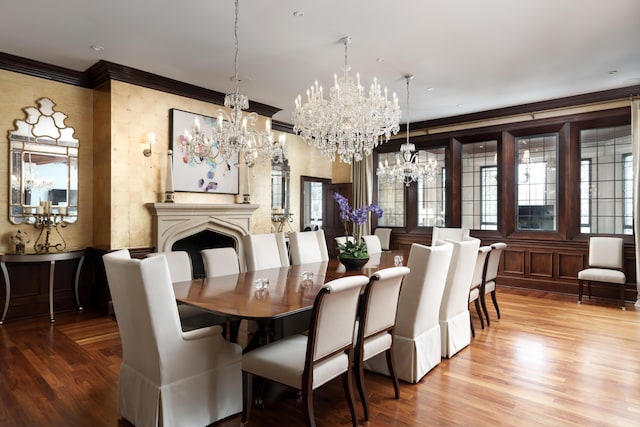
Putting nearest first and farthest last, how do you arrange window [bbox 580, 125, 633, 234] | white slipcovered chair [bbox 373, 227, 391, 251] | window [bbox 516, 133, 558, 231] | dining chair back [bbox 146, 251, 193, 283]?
dining chair back [bbox 146, 251, 193, 283] < window [bbox 580, 125, 633, 234] < window [bbox 516, 133, 558, 231] < white slipcovered chair [bbox 373, 227, 391, 251]

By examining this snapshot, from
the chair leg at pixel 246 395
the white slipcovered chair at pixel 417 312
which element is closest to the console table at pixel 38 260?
the chair leg at pixel 246 395

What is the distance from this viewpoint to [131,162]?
478cm

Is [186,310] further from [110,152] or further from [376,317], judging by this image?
[110,152]

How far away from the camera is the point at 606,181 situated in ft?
19.3

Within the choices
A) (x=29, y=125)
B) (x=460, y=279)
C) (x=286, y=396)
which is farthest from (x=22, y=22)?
(x=460, y=279)

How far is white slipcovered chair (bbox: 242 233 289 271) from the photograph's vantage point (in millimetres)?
3709

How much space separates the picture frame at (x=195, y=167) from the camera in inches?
205

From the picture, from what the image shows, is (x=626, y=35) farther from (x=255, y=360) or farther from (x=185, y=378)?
(x=185, y=378)

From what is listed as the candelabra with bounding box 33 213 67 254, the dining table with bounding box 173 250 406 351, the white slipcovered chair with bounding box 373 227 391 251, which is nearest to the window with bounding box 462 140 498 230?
the white slipcovered chair with bounding box 373 227 391 251

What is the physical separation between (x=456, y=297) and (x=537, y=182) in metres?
4.13

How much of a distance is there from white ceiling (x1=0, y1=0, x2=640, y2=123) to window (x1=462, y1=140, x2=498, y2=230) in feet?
5.82

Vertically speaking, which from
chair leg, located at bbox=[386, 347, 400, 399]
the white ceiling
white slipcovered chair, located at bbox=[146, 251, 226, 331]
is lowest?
chair leg, located at bbox=[386, 347, 400, 399]

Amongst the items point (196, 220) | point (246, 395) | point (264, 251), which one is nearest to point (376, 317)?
point (246, 395)

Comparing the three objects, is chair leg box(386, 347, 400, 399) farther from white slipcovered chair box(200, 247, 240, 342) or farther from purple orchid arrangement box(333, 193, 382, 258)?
white slipcovered chair box(200, 247, 240, 342)
